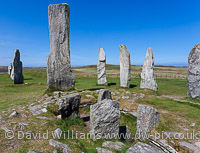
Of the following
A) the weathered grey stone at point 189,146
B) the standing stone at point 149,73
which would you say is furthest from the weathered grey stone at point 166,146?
the standing stone at point 149,73

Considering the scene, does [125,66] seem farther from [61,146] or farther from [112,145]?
[61,146]

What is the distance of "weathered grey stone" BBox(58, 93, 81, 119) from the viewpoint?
6.02 metres

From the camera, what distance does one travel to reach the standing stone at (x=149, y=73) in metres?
15.5

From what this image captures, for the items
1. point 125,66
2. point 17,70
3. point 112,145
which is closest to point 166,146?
point 112,145

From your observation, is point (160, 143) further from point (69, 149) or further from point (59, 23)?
point (59, 23)

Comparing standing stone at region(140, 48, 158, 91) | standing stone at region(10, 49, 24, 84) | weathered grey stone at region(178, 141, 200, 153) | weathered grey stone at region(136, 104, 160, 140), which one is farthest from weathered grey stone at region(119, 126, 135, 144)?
standing stone at region(10, 49, 24, 84)

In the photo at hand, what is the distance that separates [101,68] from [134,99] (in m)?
9.54

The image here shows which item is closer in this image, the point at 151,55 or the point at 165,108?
the point at 165,108

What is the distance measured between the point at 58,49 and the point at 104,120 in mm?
8348

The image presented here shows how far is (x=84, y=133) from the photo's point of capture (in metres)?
5.48

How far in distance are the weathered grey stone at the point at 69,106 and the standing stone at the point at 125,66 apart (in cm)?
1087

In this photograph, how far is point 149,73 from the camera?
51.4ft

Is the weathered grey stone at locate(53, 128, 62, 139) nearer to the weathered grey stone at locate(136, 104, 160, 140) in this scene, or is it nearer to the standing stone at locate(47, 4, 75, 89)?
the weathered grey stone at locate(136, 104, 160, 140)

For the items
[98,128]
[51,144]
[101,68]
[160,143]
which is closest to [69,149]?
[51,144]
